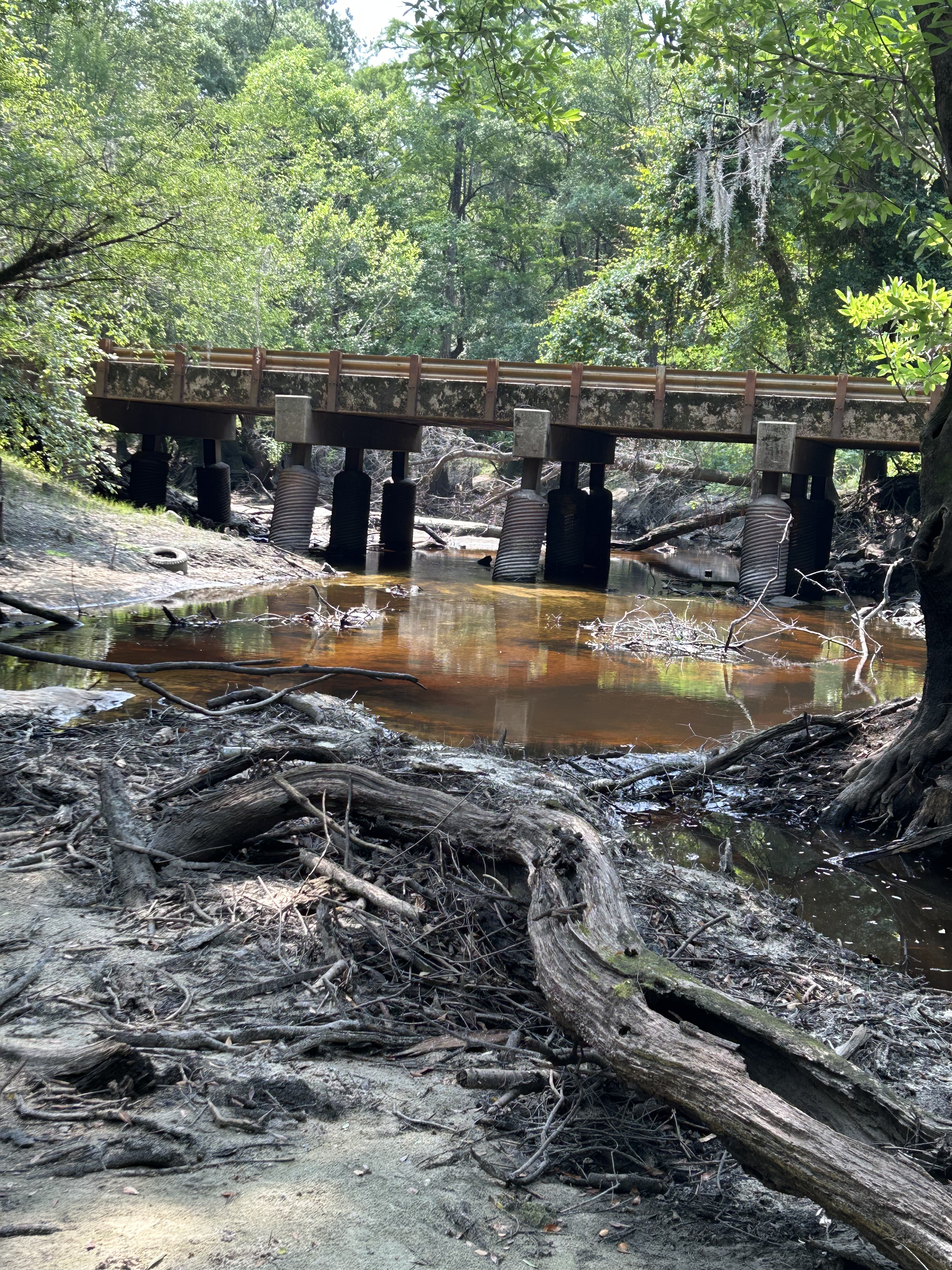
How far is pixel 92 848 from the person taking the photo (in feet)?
15.5

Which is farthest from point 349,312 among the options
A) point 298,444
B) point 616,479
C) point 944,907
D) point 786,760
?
point 944,907

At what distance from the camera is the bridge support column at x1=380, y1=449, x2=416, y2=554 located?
27672 mm

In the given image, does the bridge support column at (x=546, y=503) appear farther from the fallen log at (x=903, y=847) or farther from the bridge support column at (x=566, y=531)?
the fallen log at (x=903, y=847)

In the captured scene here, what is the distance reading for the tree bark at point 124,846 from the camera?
13.9ft

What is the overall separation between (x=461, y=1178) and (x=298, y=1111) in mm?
491

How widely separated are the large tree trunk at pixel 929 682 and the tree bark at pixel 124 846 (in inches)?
187

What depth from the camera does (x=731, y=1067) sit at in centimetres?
281

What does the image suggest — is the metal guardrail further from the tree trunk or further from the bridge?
the tree trunk

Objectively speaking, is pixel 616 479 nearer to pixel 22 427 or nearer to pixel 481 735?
pixel 22 427

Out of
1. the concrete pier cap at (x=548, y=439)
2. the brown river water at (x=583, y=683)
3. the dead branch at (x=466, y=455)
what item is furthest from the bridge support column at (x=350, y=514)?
the brown river water at (x=583, y=683)

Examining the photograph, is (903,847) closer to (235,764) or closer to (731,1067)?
(235,764)

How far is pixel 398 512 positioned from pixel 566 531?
15.4ft

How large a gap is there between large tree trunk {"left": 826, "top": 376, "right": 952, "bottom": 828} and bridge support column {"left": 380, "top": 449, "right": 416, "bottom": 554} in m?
21.2

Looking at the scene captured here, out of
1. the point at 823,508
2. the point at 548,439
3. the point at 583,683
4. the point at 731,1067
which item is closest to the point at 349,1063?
the point at 731,1067
